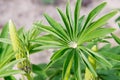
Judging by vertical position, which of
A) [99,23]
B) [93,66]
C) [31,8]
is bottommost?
[93,66]

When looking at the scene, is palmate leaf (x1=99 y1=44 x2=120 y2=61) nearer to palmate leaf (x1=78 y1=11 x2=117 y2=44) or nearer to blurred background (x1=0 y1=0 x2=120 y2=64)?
palmate leaf (x1=78 y1=11 x2=117 y2=44)

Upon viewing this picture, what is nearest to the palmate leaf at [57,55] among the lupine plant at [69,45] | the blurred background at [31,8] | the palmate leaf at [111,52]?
the lupine plant at [69,45]

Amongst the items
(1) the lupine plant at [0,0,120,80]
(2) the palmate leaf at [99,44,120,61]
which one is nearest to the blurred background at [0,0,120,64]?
(2) the palmate leaf at [99,44,120,61]

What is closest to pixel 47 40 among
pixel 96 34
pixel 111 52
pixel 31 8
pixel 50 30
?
pixel 50 30

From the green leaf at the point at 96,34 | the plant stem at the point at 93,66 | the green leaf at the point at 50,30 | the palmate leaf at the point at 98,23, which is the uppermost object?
the green leaf at the point at 50,30

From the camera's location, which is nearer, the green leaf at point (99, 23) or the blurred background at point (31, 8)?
the green leaf at point (99, 23)

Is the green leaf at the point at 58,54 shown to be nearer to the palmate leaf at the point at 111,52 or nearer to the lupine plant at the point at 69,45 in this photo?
the lupine plant at the point at 69,45

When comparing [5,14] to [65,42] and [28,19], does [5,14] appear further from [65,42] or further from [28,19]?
[65,42]

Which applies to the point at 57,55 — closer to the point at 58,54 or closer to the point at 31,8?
the point at 58,54

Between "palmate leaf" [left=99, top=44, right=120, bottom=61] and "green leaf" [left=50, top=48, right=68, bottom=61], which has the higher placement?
"green leaf" [left=50, top=48, right=68, bottom=61]

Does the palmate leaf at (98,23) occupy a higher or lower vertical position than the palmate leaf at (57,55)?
higher

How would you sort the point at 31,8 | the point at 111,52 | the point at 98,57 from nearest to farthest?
the point at 98,57
the point at 111,52
the point at 31,8

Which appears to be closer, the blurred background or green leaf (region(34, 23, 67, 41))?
green leaf (region(34, 23, 67, 41))
